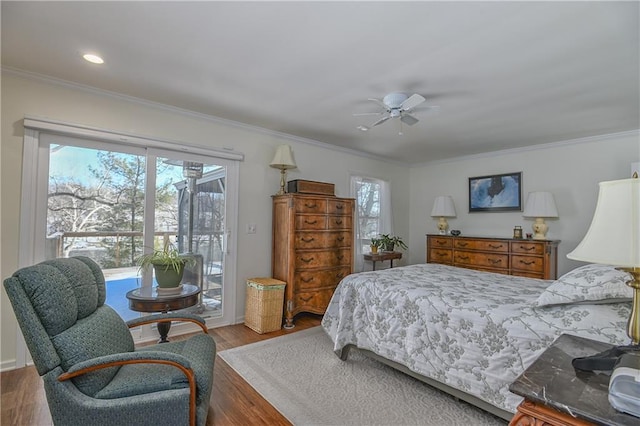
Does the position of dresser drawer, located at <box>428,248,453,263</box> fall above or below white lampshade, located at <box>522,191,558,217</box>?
below

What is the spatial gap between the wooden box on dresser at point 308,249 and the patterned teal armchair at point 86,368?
6.90 feet

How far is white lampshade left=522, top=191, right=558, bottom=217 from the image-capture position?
13.7ft

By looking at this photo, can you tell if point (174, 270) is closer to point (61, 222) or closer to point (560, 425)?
point (61, 222)

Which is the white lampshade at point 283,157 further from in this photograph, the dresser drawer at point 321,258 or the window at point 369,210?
the window at point 369,210

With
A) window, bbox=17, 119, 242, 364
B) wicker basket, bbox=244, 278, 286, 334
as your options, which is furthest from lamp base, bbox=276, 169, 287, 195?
wicker basket, bbox=244, 278, 286, 334

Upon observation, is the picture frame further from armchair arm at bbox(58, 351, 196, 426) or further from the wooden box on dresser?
armchair arm at bbox(58, 351, 196, 426)

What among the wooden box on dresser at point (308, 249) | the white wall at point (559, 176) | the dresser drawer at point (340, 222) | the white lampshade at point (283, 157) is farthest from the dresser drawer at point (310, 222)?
the white wall at point (559, 176)

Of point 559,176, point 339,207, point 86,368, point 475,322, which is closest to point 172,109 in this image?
point 339,207

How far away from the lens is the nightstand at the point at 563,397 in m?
0.87

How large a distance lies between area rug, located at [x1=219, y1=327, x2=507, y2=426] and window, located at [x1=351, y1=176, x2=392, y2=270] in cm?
255

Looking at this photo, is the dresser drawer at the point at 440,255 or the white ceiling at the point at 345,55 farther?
the dresser drawer at the point at 440,255

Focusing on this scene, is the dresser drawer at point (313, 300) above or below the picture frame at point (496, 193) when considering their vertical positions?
below

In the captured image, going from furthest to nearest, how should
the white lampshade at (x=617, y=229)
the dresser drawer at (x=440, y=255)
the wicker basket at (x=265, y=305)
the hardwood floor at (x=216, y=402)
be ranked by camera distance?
1. the dresser drawer at (x=440, y=255)
2. the wicker basket at (x=265, y=305)
3. the hardwood floor at (x=216, y=402)
4. the white lampshade at (x=617, y=229)

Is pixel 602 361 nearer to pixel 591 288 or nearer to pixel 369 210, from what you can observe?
pixel 591 288
